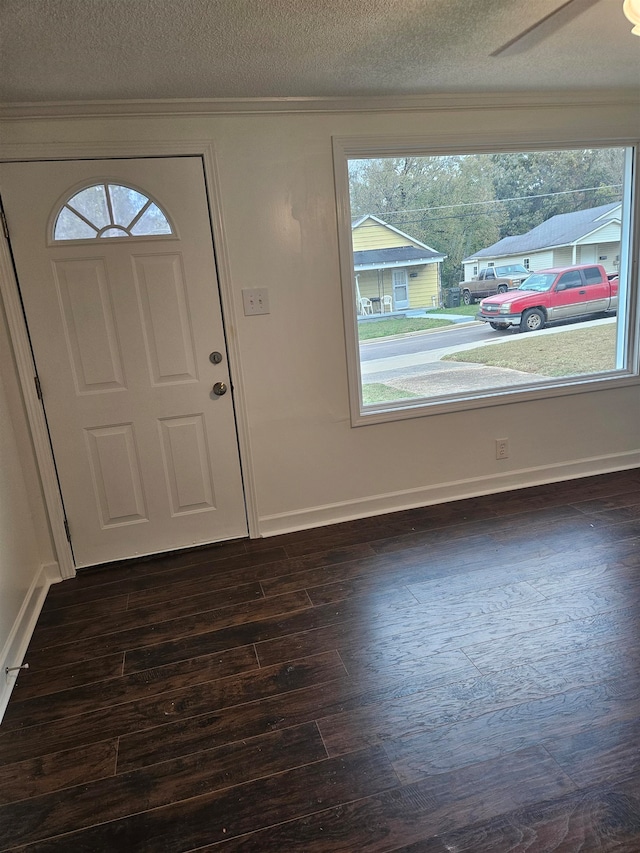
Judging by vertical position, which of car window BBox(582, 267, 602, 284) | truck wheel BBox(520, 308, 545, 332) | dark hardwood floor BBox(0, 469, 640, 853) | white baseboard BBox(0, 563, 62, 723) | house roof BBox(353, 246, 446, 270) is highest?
house roof BBox(353, 246, 446, 270)

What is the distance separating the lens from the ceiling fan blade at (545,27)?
1846 mm

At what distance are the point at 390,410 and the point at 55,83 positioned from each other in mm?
2167

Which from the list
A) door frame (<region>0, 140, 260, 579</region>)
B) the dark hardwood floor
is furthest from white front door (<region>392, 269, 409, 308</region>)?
the dark hardwood floor

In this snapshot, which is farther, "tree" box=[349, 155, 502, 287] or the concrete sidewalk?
the concrete sidewalk

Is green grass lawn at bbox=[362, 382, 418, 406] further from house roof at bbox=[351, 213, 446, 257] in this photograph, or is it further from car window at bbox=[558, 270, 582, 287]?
car window at bbox=[558, 270, 582, 287]

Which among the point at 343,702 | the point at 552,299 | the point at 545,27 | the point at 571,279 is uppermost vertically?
the point at 545,27

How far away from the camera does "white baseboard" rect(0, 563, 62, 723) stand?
1981mm

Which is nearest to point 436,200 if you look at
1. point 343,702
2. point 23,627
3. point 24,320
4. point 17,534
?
point 24,320

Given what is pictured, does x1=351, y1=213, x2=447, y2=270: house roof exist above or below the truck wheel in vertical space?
above

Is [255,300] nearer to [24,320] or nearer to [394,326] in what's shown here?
[394,326]

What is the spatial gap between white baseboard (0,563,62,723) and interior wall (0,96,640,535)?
3.67ft

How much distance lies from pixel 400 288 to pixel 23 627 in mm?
→ 2493

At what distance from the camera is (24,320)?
2547mm

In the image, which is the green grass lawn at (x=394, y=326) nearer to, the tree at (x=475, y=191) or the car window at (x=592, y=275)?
the tree at (x=475, y=191)
